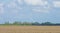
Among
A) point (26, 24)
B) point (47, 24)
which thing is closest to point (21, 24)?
point (26, 24)

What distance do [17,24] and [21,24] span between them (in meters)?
1.92

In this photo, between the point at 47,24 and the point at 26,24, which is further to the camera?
the point at 47,24

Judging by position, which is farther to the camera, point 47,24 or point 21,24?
point 47,24

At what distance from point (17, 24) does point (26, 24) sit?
1.89m

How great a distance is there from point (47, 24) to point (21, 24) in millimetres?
5975

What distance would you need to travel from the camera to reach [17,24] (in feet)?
A: 131

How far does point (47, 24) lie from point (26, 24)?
481cm

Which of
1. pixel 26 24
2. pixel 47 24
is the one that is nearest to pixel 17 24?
pixel 26 24

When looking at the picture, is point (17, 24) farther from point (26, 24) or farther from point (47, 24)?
point (47, 24)

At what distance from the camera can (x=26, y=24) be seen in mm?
38969

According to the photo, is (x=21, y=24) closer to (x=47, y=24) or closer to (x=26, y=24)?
(x=26, y=24)

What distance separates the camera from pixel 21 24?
3816 cm

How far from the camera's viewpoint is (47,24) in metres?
41.8
